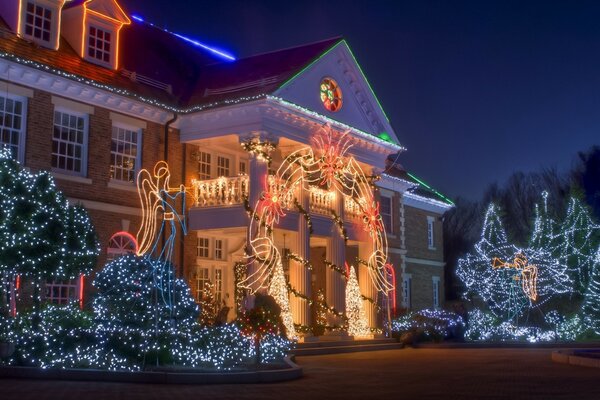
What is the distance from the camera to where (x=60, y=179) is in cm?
1969

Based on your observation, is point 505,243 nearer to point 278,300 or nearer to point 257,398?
A: point 278,300

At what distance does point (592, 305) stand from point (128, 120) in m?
20.9

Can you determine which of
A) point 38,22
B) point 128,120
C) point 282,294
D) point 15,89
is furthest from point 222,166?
point 15,89

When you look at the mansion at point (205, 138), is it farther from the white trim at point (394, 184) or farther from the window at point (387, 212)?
the window at point (387, 212)

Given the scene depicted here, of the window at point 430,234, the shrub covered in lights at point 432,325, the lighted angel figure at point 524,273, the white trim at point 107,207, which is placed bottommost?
Result: the shrub covered in lights at point 432,325

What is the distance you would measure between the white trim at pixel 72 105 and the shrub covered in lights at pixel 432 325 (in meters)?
13.7

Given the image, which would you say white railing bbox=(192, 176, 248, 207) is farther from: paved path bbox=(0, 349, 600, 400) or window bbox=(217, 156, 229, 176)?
paved path bbox=(0, 349, 600, 400)

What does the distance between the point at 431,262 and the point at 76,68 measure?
2356 centimetres

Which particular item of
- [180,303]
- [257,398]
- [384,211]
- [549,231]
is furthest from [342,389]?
[549,231]

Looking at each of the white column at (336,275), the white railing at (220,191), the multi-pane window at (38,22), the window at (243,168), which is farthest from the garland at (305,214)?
the multi-pane window at (38,22)

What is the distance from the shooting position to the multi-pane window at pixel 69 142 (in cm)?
1992

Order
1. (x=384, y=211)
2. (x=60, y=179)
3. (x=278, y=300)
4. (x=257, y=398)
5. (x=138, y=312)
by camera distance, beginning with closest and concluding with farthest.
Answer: (x=257, y=398) < (x=138, y=312) < (x=60, y=179) < (x=278, y=300) < (x=384, y=211)

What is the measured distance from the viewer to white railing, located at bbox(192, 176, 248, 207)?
22.9m

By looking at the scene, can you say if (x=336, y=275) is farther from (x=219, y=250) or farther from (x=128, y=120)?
(x=128, y=120)
